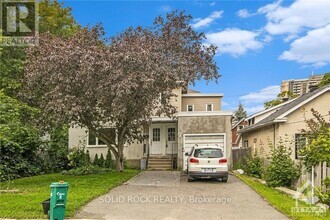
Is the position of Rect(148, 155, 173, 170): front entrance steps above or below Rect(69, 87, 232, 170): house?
below

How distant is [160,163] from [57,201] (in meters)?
17.1

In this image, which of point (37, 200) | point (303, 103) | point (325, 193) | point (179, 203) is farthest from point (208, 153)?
point (37, 200)

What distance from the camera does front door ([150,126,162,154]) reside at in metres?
26.9

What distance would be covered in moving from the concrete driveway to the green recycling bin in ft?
2.36

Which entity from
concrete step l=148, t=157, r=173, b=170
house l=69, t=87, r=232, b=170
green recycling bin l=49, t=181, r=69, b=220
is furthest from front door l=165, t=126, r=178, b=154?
green recycling bin l=49, t=181, r=69, b=220

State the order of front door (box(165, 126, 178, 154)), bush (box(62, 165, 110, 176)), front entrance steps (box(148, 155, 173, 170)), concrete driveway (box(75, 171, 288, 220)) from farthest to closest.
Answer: front door (box(165, 126, 178, 154)) → front entrance steps (box(148, 155, 173, 170)) → bush (box(62, 165, 110, 176)) → concrete driveway (box(75, 171, 288, 220))

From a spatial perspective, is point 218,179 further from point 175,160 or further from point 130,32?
point 130,32

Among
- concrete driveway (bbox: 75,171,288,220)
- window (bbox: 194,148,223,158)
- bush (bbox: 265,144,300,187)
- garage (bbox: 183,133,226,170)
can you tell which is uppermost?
garage (bbox: 183,133,226,170)

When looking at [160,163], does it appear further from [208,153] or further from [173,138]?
[208,153]

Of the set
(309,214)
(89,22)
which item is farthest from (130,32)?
→ (309,214)

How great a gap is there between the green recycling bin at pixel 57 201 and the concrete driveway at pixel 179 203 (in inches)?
28.4

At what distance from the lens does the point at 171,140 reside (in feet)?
88.8

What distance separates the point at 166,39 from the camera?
2289 centimetres

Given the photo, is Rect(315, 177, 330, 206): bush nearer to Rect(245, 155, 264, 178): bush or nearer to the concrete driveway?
the concrete driveway
